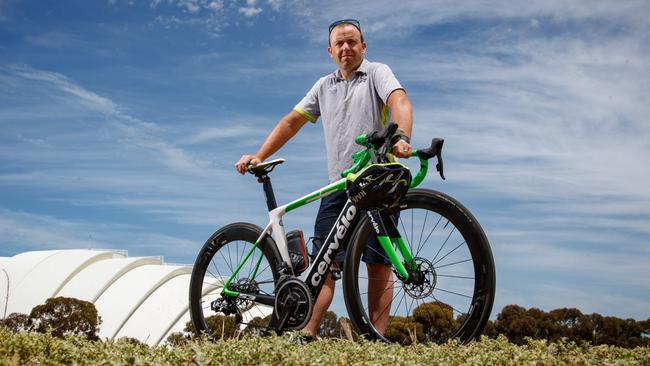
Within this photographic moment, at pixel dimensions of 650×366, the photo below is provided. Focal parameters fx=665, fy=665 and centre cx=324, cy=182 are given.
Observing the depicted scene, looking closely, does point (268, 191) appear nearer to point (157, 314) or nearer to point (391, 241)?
point (391, 241)

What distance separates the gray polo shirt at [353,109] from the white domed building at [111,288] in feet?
117

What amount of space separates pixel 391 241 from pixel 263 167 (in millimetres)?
1453

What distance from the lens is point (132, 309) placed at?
1618 inches

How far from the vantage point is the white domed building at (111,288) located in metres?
40.6

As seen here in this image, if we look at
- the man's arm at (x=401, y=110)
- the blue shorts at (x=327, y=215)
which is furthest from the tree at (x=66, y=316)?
the man's arm at (x=401, y=110)

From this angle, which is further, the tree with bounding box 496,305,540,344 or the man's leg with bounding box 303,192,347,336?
the tree with bounding box 496,305,540,344

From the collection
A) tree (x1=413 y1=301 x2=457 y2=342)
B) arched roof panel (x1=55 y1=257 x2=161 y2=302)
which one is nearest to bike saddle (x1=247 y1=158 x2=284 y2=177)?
tree (x1=413 y1=301 x2=457 y2=342)

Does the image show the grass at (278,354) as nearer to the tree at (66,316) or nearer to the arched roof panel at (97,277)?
the tree at (66,316)

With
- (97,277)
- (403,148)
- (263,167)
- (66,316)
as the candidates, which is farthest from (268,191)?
(97,277)

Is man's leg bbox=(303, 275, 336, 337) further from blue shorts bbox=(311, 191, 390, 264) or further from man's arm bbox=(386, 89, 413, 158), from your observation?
man's arm bbox=(386, 89, 413, 158)

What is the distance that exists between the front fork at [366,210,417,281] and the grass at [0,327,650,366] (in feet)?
1.95

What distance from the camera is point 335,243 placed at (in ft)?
14.8

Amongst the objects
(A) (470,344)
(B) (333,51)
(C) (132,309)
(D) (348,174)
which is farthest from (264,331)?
(C) (132,309)

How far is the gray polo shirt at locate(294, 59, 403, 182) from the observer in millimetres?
4902
